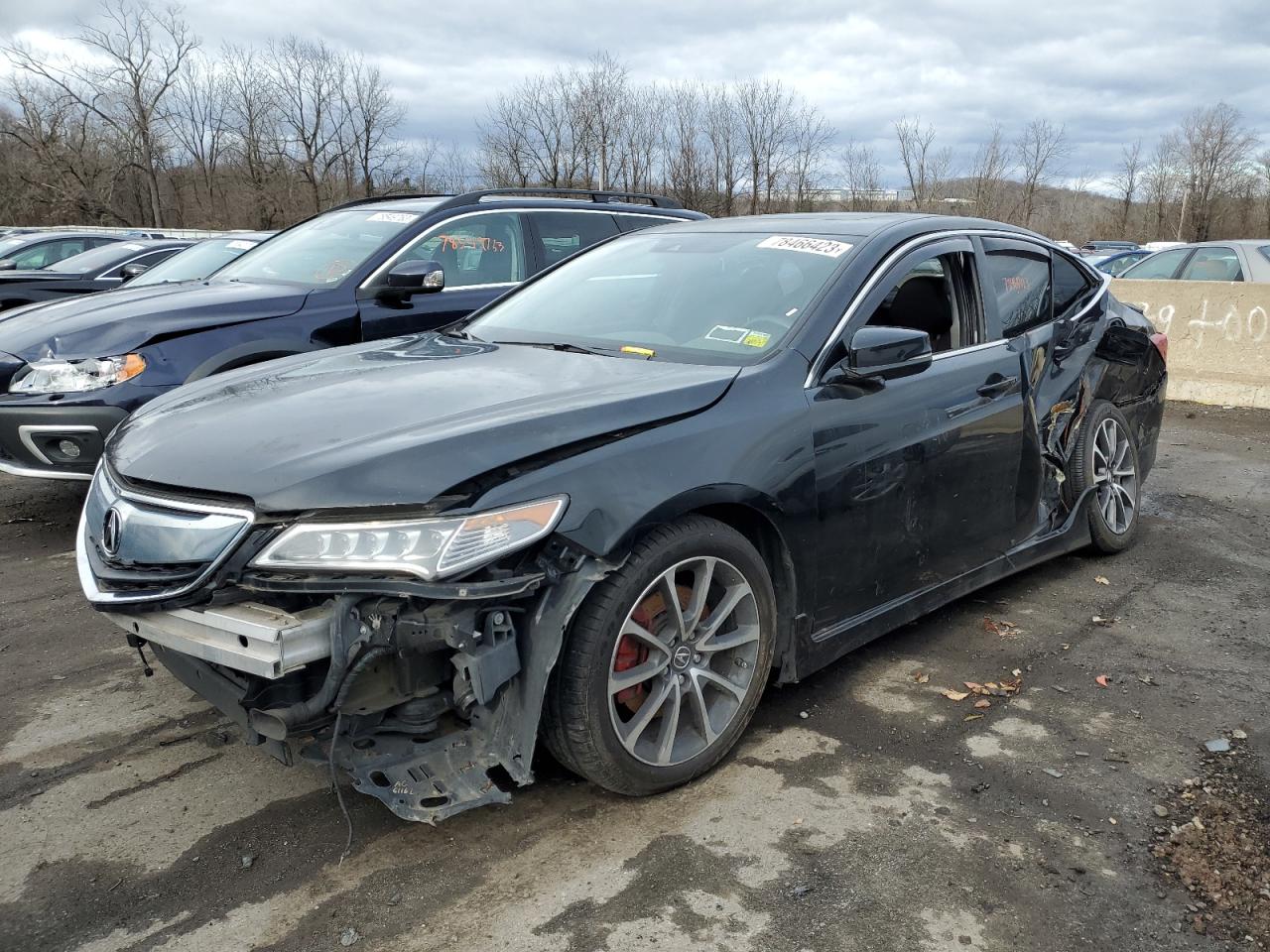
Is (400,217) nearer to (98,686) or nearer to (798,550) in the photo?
(98,686)

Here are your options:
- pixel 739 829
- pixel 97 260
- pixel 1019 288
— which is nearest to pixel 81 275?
pixel 97 260

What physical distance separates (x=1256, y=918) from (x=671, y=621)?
1643 mm

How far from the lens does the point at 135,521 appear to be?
8.36ft

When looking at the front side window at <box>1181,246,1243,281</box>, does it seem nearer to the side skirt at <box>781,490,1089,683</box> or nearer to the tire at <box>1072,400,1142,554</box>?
the tire at <box>1072,400,1142,554</box>

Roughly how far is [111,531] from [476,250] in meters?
4.14

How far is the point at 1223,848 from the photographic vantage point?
8.75 feet

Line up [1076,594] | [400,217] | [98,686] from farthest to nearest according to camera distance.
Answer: [400,217], [1076,594], [98,686]

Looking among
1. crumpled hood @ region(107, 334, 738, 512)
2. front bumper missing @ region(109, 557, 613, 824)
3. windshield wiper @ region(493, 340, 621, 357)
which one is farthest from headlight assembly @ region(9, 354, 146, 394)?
front bumper missing @ region(109, 557, 613, 824)

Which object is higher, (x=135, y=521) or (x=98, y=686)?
(x=135, y=521)

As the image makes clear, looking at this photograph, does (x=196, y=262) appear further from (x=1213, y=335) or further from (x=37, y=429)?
(x=1213, y=335)

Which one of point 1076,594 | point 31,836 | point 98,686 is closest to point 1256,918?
point 1076,594

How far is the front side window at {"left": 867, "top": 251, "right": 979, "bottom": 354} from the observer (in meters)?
3.96

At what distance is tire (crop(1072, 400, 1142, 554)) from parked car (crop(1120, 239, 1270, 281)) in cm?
737

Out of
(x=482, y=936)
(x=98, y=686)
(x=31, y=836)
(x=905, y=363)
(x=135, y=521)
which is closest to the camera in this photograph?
(x=482, y=936)
